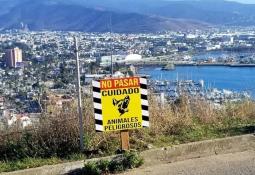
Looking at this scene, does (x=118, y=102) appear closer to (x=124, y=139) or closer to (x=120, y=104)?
(x=120, y=104)

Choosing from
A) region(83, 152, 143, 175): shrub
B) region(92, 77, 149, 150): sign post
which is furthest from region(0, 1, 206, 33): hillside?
region(83, 152, 143, 175): shrub

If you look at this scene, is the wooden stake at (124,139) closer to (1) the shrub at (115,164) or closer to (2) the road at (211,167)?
(1) the shrub at (115,164)

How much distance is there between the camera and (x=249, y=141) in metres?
8.37

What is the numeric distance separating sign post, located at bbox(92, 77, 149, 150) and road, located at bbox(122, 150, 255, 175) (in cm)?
65

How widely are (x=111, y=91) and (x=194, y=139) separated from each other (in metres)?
1.47

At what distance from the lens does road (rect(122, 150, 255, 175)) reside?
7.09 meters

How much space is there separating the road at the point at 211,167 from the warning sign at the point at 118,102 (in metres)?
0.73

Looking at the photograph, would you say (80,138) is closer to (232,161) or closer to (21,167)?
(21,167)

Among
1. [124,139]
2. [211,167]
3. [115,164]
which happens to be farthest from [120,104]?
[211,167]

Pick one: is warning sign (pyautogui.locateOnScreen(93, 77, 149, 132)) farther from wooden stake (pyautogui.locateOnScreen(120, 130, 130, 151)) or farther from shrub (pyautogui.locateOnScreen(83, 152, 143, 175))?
shrub (pyautogui.locateOnScreen(83, 152, 143, 175))

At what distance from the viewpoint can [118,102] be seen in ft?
25.5

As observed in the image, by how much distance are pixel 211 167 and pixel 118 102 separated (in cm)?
144

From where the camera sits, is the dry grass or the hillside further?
the hillside

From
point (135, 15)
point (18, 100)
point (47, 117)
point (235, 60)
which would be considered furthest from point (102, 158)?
point (135, 15)
